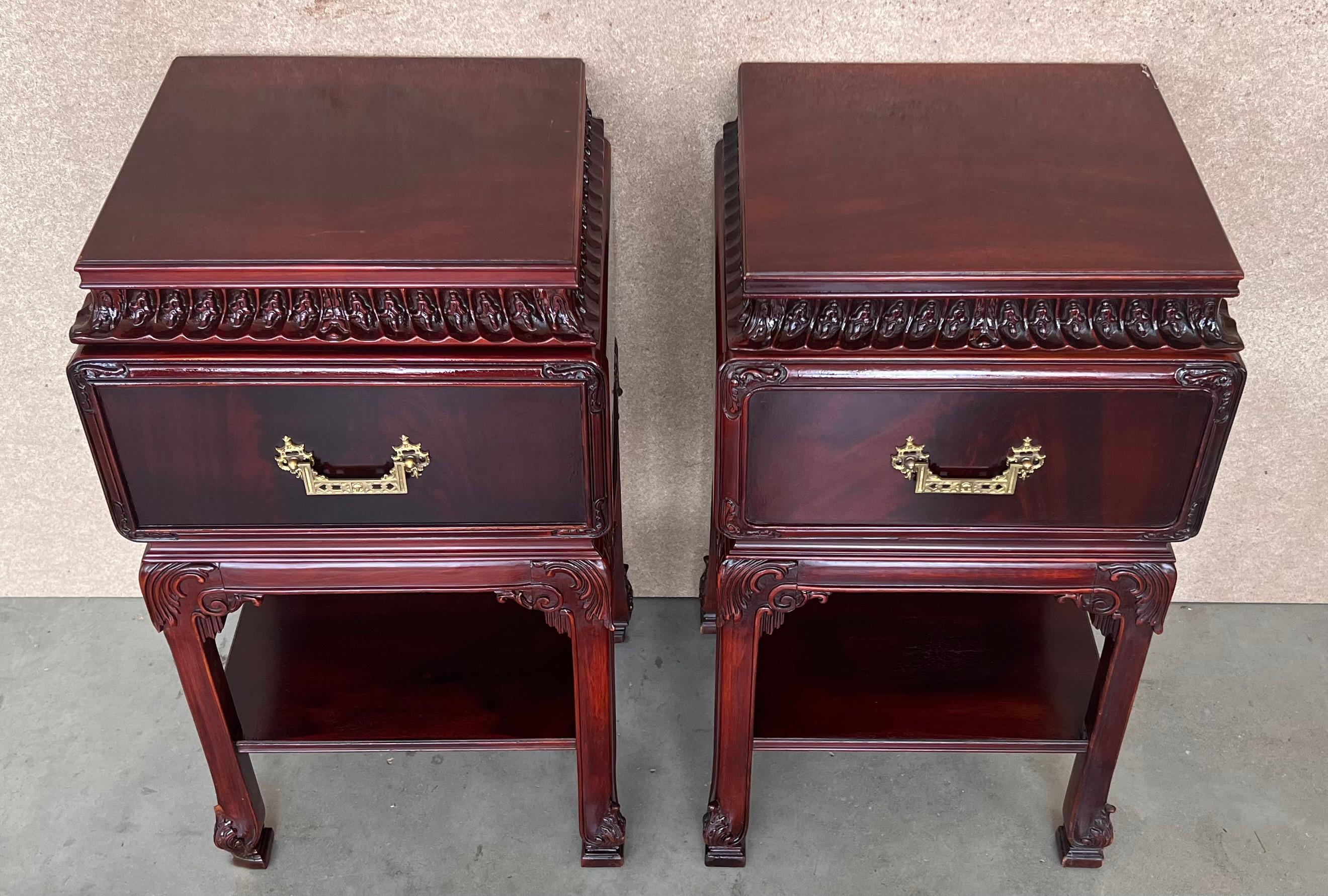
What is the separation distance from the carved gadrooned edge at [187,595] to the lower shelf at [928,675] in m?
0.65

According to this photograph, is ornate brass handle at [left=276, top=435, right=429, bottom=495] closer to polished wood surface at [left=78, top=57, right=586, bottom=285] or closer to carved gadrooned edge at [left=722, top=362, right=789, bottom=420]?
polished wood surface at [left=78, top=57, right=586, bottom=285]

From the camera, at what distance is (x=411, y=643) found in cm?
161

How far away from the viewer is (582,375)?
109 centimetres

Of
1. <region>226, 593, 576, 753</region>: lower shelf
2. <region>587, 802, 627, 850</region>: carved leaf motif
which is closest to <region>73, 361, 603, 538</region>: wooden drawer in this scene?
<region>226, 593, 576, 753</region>: lower shelf

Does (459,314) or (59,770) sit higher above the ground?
(459,314)

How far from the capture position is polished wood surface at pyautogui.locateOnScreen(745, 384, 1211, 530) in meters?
1.11

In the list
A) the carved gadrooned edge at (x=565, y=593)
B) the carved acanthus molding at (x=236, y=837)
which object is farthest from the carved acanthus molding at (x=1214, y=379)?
the carved acanthus molding at (x=236, y=837)

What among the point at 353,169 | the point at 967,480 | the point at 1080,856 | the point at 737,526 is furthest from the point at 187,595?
the point at 1080,856

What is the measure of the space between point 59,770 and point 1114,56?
65.8 inches

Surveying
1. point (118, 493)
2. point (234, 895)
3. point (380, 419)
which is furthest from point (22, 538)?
point (380, 419)

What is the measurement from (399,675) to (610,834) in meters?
0.34

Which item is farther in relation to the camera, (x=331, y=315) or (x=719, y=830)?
(x=719, y=830)

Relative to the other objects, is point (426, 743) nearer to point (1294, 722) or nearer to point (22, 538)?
point (22, 538)

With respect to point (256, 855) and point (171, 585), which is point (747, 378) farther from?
point (256, 855)
